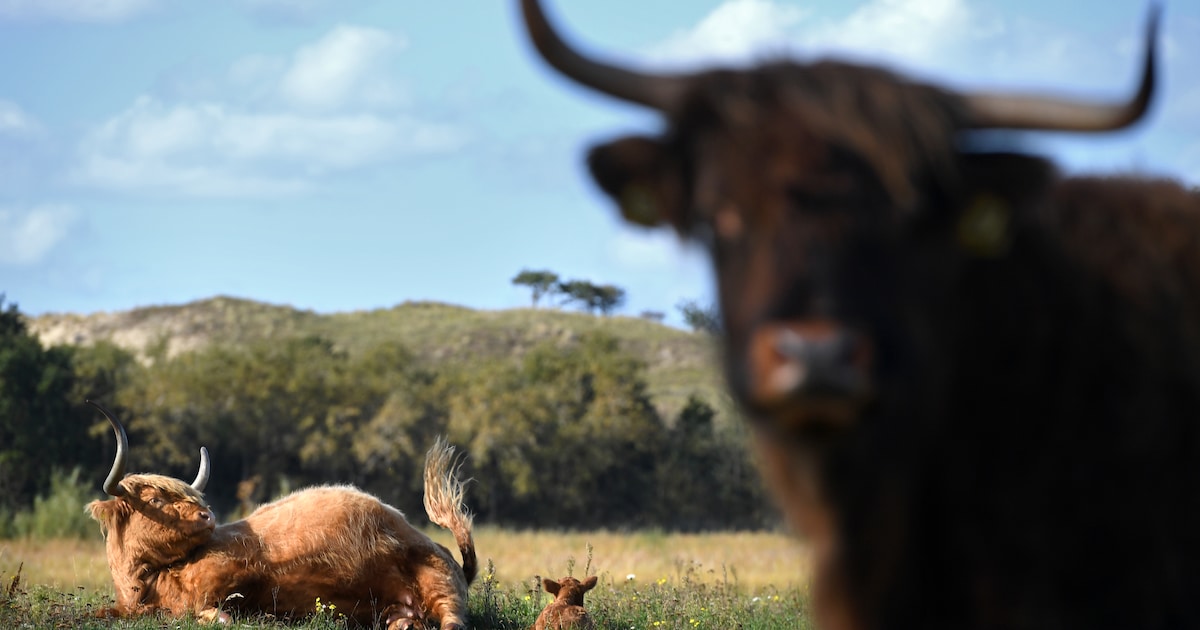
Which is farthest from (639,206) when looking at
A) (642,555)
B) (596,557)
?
(642,555)

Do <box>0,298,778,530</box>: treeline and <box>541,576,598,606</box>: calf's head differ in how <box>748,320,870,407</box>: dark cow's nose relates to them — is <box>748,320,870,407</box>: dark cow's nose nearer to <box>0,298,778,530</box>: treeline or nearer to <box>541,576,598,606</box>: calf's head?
<box>541,576,598,606</box>: calf's head

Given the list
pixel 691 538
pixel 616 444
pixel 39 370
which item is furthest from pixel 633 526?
pixel 39 370

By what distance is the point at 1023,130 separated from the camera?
129 inches

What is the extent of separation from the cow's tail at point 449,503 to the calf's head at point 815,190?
278 inches

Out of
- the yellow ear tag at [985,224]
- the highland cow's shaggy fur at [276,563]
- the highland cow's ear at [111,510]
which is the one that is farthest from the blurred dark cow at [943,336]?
the highland cow's ear at [111,510]

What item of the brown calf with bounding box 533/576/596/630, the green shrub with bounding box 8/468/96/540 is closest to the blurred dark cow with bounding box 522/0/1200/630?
the brown calf with bounding box 533/576/596/630

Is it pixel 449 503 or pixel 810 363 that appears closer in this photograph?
pixel 810 363

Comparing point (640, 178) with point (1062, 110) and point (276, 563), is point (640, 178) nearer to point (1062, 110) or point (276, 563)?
point (1062, 110)

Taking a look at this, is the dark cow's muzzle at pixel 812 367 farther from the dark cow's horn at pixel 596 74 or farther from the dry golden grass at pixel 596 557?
the dry golden grass at pixel 596 557

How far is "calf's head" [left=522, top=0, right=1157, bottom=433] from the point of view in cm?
288

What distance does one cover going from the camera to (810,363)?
277 cm

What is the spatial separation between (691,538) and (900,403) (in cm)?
2777

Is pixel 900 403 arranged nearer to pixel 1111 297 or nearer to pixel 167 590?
pixel 1111 297

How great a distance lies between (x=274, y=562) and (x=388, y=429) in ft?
104
